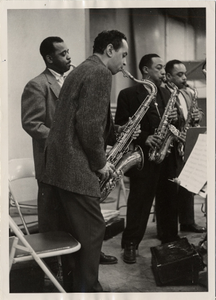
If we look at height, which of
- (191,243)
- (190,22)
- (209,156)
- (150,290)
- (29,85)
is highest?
(190,22)

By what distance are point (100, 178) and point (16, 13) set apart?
1.00m

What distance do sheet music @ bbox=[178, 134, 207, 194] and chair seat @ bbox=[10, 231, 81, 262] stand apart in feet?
2.07

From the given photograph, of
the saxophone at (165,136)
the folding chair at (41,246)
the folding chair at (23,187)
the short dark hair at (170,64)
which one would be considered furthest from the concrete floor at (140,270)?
the short dark hair at (170,64)

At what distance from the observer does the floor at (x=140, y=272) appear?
5.97 feet

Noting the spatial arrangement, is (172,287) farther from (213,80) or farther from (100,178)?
(213,80)

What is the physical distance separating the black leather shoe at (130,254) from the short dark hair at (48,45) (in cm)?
123

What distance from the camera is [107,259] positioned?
197cm

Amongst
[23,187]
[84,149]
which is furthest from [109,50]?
[23,187]

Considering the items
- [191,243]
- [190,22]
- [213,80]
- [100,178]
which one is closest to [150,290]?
[191,243]

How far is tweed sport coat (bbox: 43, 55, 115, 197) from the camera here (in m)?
1.58

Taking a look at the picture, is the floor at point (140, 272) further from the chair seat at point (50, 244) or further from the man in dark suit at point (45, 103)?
the man in dark suit at point (45, 103)

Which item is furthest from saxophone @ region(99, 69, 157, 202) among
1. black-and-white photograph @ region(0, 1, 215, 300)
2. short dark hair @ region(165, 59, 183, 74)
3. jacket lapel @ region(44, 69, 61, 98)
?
jacket lapel @ region(44, 69, 61, 98)

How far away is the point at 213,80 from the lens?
72.9 inches

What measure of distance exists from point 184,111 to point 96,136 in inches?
29.2
